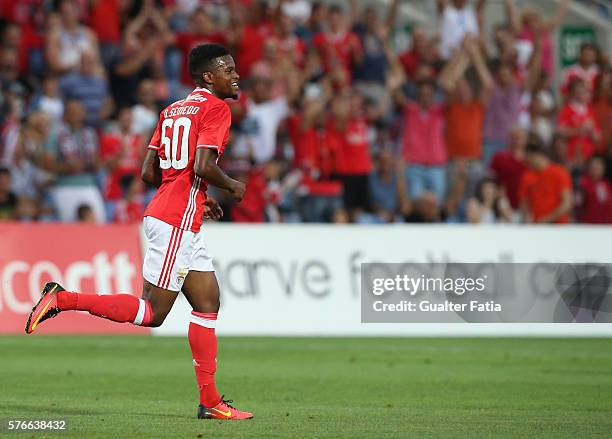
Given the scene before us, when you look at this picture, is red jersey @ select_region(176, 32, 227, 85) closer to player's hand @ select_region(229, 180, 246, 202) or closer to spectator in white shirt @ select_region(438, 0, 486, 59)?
spectator in white shirt @ select_region(438, 0, 486, 59)

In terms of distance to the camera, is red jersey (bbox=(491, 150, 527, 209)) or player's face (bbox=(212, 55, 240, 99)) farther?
red jersey (bbox=(491, 150, 527, 209))

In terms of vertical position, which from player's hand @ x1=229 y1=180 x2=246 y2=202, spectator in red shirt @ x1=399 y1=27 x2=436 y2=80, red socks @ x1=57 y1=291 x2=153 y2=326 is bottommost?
red socks @ x1=57 y1=291 x2=153 y2=326

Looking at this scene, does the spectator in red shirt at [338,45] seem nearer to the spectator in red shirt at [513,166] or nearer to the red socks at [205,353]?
the spectator in red shirt at [513,166]

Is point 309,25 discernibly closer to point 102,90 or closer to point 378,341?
point 102,90

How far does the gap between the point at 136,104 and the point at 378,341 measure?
19.2 ft

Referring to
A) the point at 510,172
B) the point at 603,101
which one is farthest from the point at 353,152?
the point at 603,101

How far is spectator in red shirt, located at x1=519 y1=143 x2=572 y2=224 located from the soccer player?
11098 mm

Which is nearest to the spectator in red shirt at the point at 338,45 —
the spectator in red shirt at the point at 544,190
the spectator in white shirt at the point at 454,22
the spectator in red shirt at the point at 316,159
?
the spectator in red shirt at the point at 316,159

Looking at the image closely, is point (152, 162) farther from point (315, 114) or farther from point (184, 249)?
point (315, 114)

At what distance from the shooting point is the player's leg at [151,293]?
8.26m

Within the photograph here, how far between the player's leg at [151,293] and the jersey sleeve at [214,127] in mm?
621

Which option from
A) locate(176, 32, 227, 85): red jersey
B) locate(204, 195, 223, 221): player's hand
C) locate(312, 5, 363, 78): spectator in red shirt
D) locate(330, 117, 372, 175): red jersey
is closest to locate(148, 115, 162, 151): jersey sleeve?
locate(204, 195, 223, 221): player's hand

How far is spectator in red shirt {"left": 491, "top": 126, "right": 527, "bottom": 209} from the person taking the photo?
20.0m

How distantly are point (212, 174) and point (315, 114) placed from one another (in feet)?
37.0
